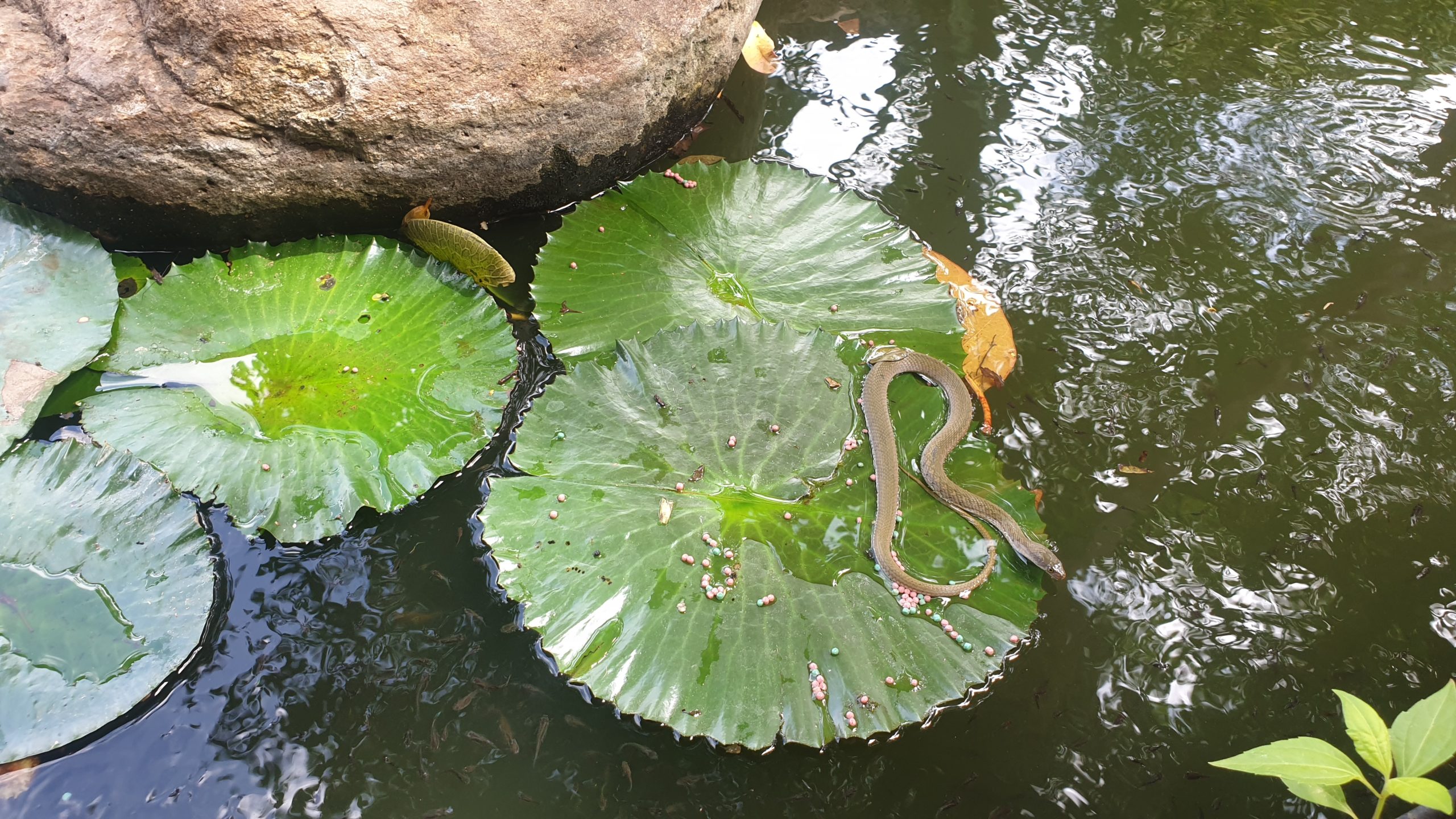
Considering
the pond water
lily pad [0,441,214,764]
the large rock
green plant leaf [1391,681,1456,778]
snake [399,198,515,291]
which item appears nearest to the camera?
green plant leaf [1391,681,1456,778]

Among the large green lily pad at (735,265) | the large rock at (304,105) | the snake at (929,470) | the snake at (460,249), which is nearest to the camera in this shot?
the snake at (929,470)

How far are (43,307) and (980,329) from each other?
3091mm

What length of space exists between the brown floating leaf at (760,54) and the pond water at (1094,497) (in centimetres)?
7

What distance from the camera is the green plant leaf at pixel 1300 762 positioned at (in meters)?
1.53

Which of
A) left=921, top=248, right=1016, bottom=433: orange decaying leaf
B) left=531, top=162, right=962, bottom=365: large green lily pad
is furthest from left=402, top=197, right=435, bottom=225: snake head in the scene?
left=921, top=248, right=1016, bottom=433: orange decaying leaf

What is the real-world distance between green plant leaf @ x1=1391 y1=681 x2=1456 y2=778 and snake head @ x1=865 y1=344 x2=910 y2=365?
1.62 metres

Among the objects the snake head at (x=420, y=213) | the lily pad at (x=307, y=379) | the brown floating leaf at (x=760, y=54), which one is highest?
the brown floating leaf at (x=760, y=54)

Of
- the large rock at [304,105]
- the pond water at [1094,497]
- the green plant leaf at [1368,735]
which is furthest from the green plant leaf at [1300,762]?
the large rock at [304,105]

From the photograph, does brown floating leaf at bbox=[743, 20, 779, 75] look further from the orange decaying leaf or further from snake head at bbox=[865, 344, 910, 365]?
snake head at bbox=[865, 344, 910, 365]

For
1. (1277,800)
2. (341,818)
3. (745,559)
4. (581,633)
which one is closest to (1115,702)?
(1277,800)

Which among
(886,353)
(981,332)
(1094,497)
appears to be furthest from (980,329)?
(1094,497)

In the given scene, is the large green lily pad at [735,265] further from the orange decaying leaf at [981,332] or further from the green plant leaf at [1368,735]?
the green plant leaf at [1368,735]

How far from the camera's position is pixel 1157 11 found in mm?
4363

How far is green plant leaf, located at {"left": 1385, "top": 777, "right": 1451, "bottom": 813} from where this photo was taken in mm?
1406
